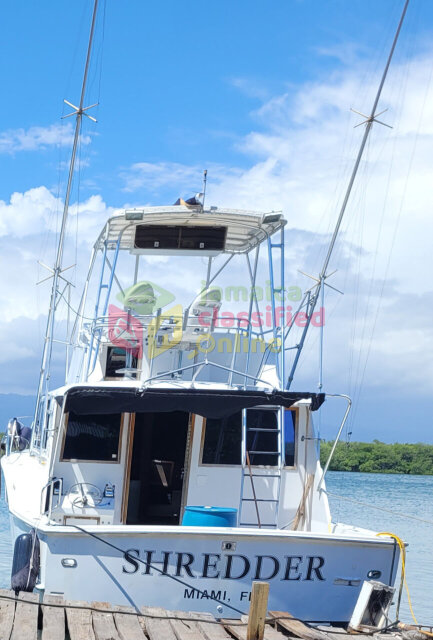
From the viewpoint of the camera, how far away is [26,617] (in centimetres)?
721

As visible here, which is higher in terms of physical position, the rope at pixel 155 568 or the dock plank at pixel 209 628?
the rope at pixel 155 568

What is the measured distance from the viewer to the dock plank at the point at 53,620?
6.83 metres

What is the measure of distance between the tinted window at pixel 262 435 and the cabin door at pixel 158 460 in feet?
4.09

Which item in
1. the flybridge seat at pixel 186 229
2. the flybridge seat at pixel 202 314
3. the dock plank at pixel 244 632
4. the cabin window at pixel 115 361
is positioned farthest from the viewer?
the cabin window at pixel 115 361

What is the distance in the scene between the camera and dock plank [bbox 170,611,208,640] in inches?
276

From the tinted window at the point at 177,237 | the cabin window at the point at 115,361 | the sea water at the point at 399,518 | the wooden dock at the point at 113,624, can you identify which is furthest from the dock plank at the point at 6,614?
the tinted window at the point at 177,237

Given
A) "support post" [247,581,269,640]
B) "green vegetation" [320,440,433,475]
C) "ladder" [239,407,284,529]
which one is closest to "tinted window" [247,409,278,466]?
"ladder" [239,407,284,529]

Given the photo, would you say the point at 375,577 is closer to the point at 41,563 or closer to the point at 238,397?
the point at 238,397

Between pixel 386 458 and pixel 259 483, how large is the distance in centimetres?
5249

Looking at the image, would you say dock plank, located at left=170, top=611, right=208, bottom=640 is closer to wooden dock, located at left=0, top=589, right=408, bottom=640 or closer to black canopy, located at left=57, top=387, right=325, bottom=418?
wooden dock, located at left=0, top=589, right=408, bottom=640

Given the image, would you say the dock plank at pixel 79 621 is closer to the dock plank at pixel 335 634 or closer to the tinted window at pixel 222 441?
the dock plank at pixel 335 634

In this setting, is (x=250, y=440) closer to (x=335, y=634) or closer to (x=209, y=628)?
(x=335, y=634)

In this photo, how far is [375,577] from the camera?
343 inches

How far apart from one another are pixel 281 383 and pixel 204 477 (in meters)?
1.64
